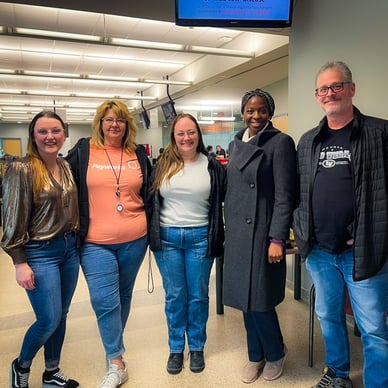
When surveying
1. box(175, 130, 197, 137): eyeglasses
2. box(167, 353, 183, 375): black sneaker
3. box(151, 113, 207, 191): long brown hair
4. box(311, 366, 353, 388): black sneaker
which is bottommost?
box(167, 353, 183, 375): black sneaker

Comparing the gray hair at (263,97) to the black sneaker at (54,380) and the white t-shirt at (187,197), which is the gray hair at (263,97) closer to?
the white t-shirt at (187,197)

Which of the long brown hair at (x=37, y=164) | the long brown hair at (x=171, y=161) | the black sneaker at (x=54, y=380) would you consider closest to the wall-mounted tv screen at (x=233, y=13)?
the long brown hair at (x=171, y=161)

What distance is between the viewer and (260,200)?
1.85 m

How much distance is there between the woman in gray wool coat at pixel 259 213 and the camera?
1815 millimetres

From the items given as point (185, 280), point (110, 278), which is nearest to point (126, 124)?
point (110, 278)

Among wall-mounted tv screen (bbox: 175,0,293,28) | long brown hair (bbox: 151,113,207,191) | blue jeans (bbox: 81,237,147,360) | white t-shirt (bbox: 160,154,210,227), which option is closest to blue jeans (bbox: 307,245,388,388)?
white t-shirt (bbox: 160,154,210,227)

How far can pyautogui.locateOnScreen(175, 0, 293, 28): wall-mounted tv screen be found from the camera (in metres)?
2.54

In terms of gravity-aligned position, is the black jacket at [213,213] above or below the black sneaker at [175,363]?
above

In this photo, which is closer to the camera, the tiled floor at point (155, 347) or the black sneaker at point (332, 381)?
the black sneaker at point (332, 381)

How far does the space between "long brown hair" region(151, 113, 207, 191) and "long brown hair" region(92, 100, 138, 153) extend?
19cm

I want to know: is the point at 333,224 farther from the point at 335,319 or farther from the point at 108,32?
the point at 108,32

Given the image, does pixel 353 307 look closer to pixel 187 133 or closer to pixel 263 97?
pixel 263 97

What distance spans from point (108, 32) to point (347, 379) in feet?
17.4

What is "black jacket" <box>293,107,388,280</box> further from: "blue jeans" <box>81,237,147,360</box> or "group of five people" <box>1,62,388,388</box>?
"blue jeans" <box>81,237,147,360</box>
